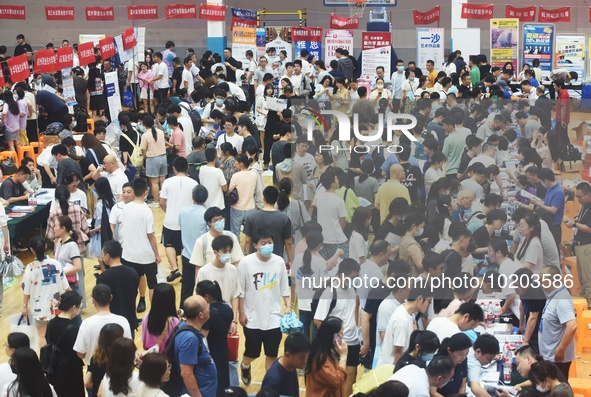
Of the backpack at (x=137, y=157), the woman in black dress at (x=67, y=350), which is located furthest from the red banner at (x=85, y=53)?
the woman in black dress at (x=67, y=350)

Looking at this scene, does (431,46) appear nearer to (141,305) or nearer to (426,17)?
(426,17)

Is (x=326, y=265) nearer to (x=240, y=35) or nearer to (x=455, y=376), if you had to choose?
(x=455, y=376)

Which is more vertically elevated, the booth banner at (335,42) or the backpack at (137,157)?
the booth banner at (335,42)

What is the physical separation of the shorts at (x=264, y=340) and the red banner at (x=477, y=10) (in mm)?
17388

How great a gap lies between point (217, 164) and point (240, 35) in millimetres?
11021

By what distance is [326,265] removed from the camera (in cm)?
748

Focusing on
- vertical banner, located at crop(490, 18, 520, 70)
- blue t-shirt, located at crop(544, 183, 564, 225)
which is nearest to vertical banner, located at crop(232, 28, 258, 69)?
vertical banner, located at crop(490, 18, 520, 70)

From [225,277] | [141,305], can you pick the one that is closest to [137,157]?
[141,305]

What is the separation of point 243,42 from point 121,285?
14367 mm

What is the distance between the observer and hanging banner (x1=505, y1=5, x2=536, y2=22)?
24.0 m

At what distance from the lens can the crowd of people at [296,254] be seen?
6023 mm

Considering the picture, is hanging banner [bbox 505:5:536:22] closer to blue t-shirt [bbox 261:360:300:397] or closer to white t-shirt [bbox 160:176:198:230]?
white t-shirt [bbox 160:176:198:230]

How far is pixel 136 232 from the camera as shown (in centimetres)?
856

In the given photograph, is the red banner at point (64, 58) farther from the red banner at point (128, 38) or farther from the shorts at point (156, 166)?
the shorts at point (156, 166)
